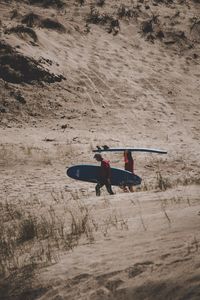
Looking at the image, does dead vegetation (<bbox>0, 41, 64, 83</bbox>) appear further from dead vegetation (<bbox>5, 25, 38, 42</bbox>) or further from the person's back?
the person's back

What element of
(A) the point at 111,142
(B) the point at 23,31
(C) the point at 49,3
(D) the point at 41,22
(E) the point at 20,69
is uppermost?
(C) the point at 49,3

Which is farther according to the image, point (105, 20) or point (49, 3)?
point (49, 3)

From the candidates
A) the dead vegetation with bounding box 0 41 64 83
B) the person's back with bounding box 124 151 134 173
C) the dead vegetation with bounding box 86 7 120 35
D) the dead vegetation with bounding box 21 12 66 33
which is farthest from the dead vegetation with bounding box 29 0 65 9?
the person's back with bounding box 124 151 134 173

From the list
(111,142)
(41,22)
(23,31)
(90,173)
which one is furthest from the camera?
(41,22)

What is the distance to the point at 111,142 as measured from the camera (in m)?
19.1

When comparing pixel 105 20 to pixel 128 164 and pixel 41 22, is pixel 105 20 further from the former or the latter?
pixel 128 164

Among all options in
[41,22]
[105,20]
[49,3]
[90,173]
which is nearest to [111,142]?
[90,173]

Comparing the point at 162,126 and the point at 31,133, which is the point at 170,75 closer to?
the point at 162,126

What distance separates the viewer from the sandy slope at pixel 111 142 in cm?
465

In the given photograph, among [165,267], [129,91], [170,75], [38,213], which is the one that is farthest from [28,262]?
[170,75]

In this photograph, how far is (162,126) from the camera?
70.8ft

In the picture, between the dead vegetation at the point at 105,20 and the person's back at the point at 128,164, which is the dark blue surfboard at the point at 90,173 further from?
the dead vegetation at the point at 105,20

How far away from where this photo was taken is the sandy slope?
4648 millimetres

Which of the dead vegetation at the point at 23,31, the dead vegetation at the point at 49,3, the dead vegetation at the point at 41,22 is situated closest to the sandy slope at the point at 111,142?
the dead vegetation at the point at 23,31
